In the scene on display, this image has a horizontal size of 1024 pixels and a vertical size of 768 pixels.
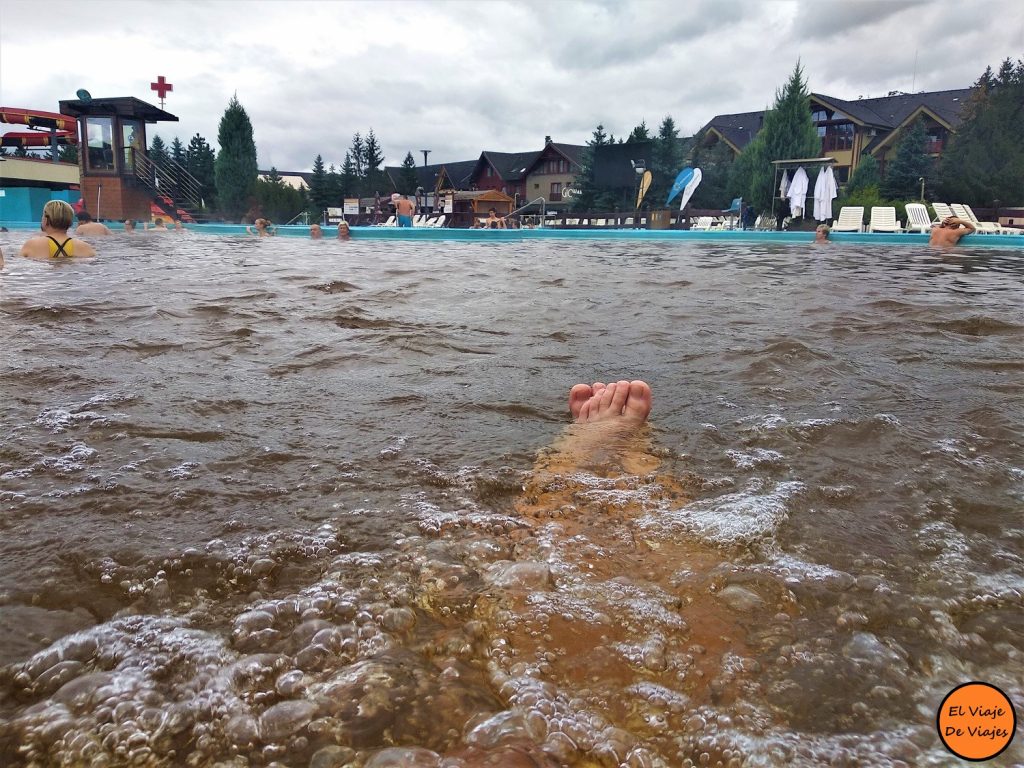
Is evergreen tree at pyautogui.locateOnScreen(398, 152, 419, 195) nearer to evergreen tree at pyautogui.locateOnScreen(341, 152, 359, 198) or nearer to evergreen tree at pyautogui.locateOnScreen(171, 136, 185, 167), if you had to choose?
evergreen tree at pyautogui.locateOnScreen(341, 152, 359, 198)

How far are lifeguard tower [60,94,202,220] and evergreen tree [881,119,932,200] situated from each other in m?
21.4

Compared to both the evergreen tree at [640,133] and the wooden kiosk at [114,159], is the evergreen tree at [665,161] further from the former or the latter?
the wooden kiosk at [114,159]

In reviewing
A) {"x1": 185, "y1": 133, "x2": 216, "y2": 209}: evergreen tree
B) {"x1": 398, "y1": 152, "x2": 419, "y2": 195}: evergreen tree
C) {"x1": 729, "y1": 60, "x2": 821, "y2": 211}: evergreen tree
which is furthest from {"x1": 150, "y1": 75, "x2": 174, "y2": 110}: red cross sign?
{"x1": 729, "y1": 60, "x2": 821, "y2": 211}: evergreen tree

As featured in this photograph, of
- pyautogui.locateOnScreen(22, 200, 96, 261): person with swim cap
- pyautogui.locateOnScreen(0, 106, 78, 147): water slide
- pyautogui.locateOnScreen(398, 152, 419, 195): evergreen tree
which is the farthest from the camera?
pyautogui.locateOnScreen(398, 152, 419, 195): evergreen tree

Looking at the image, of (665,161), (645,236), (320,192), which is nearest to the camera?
(645,236)

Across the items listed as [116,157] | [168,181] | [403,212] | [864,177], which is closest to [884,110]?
[864,177]

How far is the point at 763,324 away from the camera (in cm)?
386

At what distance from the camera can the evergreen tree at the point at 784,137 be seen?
19672mm

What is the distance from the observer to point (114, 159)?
62.0ft

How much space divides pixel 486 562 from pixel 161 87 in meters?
25.0

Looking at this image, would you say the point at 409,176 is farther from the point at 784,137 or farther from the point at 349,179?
the point at 784,137

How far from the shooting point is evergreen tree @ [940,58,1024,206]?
17703mm

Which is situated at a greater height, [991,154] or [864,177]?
[991,154]

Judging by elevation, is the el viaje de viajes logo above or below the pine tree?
below
